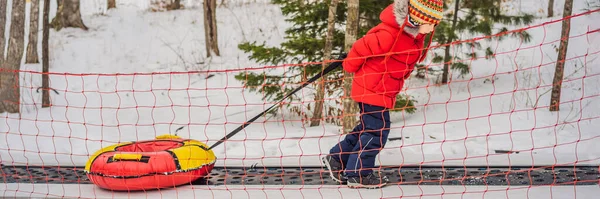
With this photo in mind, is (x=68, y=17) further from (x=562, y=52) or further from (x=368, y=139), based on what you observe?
(x=368, y=139)

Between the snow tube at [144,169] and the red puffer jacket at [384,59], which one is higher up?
the red puffer jacket at [384,59]

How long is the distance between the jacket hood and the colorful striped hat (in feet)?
0.11

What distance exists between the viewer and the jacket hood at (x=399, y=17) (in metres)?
3.38

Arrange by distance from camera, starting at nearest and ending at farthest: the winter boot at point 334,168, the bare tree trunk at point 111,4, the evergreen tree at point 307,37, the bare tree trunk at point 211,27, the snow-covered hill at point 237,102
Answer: the winter boot at point 334,168 < the snow-covered hill at point 237,102 < the evergreen tree at point 307,37 < the bare tree trunk at point 211,27 < the bare tree trunk at point 111,4

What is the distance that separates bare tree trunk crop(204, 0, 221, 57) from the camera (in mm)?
10469

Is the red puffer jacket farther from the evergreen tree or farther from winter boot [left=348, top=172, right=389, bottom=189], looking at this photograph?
the evergreen tree

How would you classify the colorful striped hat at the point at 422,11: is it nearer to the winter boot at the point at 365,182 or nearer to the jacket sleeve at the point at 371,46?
the jacket sleeve at the point at 371,46

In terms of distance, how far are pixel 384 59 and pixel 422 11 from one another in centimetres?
35

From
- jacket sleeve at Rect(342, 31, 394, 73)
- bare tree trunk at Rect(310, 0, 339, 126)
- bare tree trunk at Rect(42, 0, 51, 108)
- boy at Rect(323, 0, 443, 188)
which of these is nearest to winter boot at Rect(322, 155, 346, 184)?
boy at Rect(323, 0, 443, 188)

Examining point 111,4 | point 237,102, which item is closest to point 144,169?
point 237,102

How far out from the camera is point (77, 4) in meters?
11.9

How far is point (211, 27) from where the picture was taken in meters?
10.7

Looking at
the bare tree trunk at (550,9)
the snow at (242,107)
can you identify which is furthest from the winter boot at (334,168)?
the bare tree trunk at (550,9)

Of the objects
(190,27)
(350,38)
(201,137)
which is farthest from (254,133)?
(190,27)
